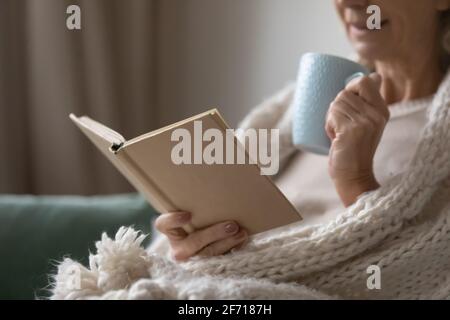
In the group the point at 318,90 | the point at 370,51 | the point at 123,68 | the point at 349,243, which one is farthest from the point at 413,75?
the point at 123,68

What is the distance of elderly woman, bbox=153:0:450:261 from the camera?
885mm

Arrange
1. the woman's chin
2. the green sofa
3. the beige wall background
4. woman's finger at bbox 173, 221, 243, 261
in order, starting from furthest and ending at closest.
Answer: the beige wall background
the green sofa
the woman's chin
woman's finger at bbox 173, 221, 243, 261

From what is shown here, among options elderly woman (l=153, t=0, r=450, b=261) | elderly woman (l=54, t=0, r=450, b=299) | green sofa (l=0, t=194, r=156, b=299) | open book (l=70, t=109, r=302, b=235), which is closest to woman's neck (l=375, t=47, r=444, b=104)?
elderly woman (l=153, t=0, r=450, b=261)

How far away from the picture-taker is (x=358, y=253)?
851 millimetres

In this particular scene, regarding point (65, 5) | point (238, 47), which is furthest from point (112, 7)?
point (238, 47)

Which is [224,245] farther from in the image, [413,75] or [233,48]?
[233,48]

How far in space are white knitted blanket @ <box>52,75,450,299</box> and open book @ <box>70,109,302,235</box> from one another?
0.17ft

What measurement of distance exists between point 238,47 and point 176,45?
21 centimetres

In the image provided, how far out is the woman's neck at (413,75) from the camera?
107 centimetres

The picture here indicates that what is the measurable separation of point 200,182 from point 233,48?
1.08 meters

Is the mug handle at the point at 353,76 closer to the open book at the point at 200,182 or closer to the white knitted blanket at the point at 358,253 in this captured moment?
the white knitted blanket at the point at 358,253

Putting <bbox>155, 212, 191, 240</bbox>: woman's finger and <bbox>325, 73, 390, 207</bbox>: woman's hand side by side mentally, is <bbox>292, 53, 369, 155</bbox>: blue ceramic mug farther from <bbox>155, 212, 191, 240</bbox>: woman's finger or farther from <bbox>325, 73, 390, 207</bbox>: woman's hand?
<bbox>155, 212, 191, 240</bbox>: woman's finger
